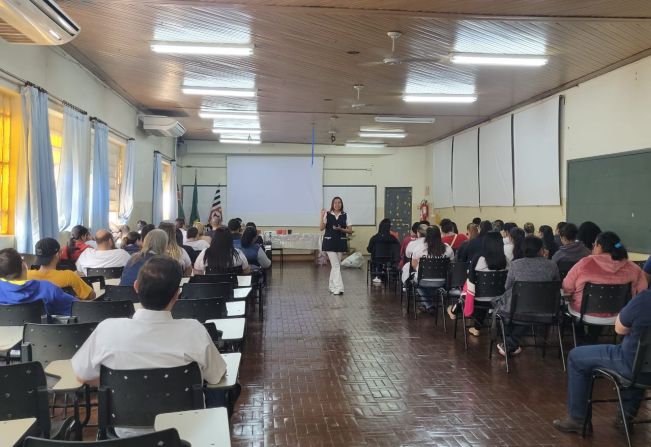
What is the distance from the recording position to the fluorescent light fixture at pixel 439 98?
9.27 m

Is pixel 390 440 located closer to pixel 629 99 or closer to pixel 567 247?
pixel 567 247

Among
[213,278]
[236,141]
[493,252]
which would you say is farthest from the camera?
[236,141]

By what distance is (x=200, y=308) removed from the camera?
3631 mm

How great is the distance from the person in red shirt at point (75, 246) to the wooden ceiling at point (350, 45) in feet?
7.82

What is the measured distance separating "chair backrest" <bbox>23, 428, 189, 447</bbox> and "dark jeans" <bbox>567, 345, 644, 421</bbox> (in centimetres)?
274

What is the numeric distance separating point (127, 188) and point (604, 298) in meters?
8.53

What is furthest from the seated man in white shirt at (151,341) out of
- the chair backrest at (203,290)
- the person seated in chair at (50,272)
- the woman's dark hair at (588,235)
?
the woman's dark hair at (588,235)

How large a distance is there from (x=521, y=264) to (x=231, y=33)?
13.3 feet

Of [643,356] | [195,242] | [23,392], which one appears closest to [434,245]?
[195,242]

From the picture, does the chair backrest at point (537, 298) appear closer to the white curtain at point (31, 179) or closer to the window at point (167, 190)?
the white curtain at point (31, 179)

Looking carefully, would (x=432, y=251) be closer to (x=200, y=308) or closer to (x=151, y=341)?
(x=200, y=308)

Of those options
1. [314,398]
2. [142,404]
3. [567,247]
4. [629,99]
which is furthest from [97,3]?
[629,99]

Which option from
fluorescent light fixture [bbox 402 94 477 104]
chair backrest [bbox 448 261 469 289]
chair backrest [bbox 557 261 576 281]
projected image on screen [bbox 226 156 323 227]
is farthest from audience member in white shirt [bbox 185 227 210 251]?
projected image on screen [bbox 226 156 323 227]

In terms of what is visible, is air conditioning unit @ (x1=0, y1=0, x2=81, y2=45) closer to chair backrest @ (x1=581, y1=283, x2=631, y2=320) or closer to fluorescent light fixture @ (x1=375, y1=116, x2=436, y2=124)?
chair backrest @ (x1=581, y1=283, x2=631, y2=320)
